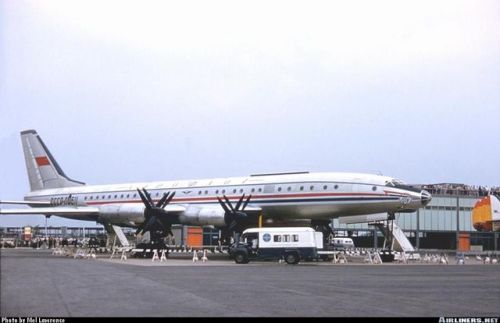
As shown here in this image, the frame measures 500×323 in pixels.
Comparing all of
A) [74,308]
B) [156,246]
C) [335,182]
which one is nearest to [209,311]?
[74,308]

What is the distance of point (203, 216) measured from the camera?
4294cm

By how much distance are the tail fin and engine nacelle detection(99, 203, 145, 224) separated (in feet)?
44.1

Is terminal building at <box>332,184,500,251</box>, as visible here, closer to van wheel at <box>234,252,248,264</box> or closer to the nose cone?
the nose cone

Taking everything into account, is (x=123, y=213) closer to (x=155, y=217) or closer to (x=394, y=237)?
(x=155, y=217)

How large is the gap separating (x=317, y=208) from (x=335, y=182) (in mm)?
2019

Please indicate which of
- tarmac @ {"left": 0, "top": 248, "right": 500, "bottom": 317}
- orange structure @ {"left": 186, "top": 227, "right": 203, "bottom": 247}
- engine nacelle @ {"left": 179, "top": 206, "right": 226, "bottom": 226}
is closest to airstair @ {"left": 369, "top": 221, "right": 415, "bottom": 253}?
engine nacelle @ {"left": 179, "top": 206, "right": 226, "bottom": 226}

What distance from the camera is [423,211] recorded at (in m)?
81.1

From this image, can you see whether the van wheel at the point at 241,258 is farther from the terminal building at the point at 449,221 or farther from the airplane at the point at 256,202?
the terminal building at the point at 449,221

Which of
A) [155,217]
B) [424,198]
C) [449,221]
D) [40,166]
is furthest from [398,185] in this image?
[449,221]

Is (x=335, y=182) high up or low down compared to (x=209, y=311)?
up

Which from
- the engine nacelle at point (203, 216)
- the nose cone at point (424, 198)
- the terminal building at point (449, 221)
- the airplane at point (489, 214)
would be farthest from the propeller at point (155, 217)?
the terminal building at point (449, 221)

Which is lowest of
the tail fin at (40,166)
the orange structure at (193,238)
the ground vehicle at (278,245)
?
the orange structure at (193,238)

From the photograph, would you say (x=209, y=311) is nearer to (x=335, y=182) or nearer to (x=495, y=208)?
(x=335, y=182)

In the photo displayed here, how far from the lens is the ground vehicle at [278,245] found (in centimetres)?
3569
